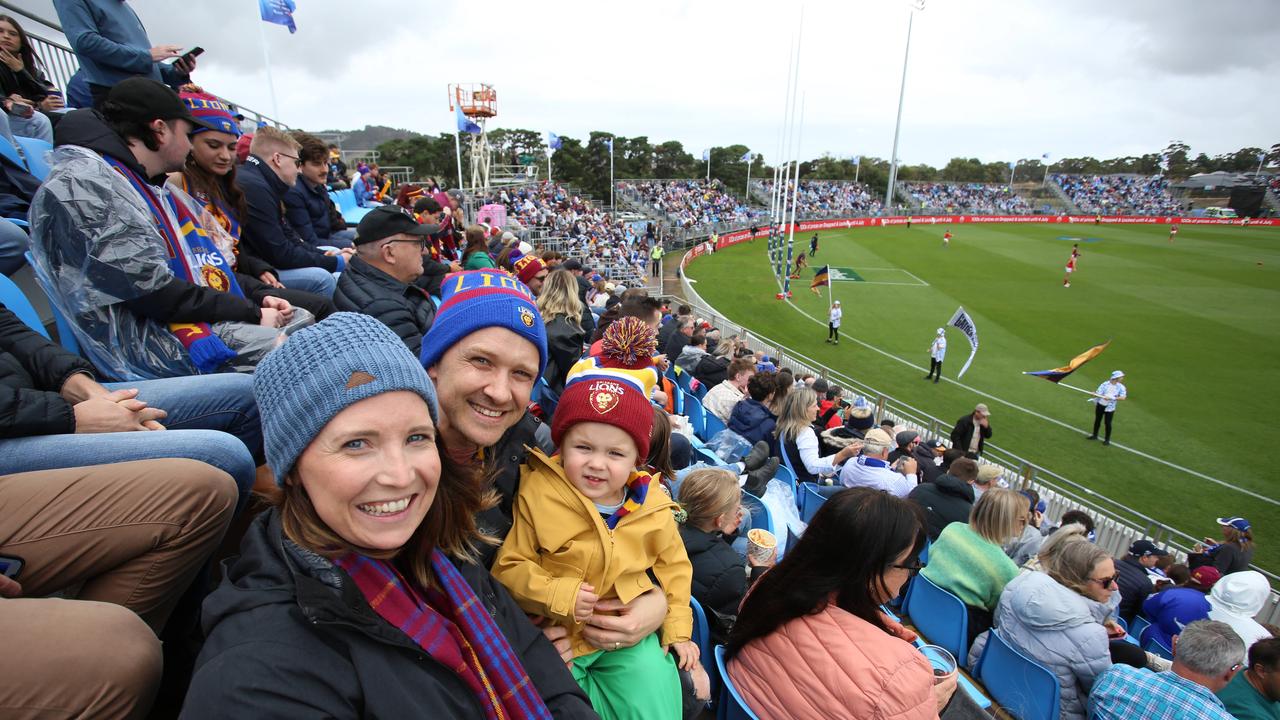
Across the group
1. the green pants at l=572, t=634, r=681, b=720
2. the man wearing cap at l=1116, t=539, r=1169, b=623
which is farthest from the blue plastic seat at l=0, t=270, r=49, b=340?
the man wearing cap at l=1116, t=539, r=1169, b=623

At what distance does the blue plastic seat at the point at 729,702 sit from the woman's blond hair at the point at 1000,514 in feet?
8.74

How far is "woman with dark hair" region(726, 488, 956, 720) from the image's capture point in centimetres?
205

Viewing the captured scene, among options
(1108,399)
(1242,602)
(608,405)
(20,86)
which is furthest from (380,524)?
(1108,399)

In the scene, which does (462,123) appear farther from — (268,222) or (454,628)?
(454,628)

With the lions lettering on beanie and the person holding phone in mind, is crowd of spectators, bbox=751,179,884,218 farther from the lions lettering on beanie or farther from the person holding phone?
the lions lettering on beanie

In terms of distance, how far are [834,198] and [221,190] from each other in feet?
245

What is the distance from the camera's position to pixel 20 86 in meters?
5.25

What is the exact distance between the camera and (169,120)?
2.71m

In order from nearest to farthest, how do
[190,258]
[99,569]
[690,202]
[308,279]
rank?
[99,569]
[190,258]
[308,279]
[690,202]

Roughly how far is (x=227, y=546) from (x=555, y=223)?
28.0 m

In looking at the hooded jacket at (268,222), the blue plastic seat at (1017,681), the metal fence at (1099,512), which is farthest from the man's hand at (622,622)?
the metal fence at (1099,512)

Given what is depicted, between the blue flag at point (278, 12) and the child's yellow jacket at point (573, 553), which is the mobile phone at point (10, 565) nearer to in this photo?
the child's yellow jacket at point (573, 553)

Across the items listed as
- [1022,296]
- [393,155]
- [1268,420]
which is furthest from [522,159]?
[1268,420]

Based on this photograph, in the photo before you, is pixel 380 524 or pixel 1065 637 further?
pixel 1065 637
